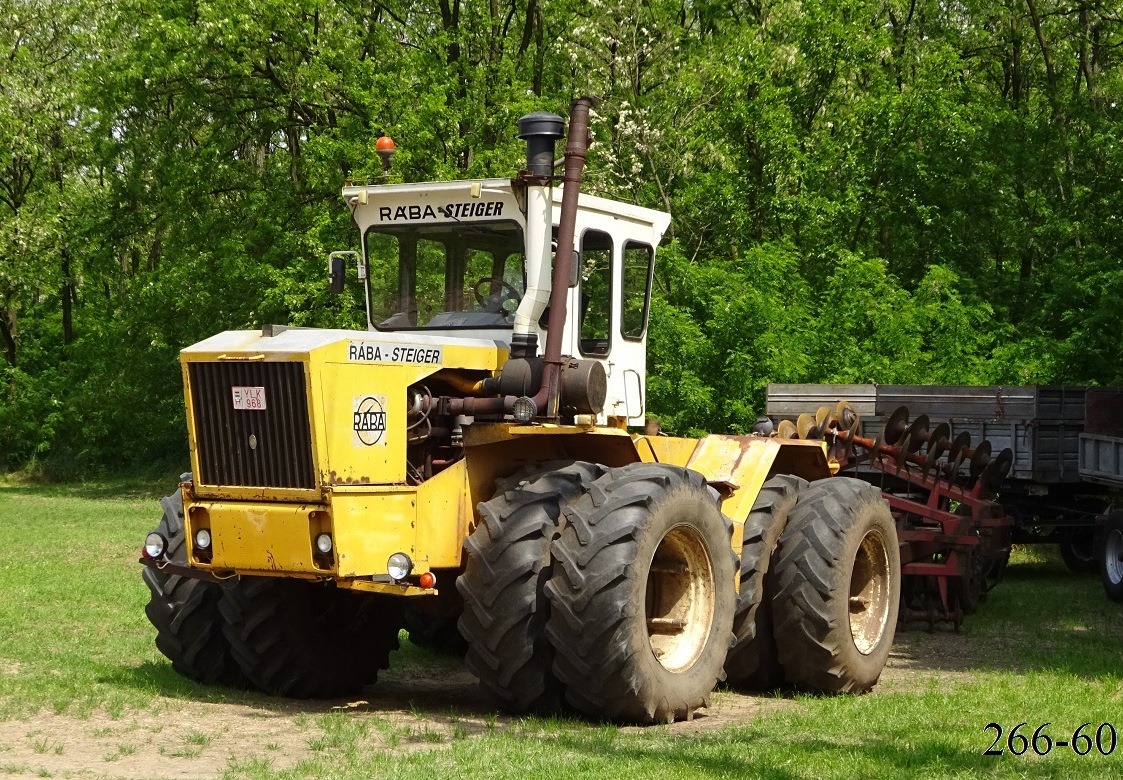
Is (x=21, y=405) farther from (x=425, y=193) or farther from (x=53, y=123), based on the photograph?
(x=425, y=193)

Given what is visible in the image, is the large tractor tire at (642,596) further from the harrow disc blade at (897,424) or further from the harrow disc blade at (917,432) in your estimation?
the harrow disc blade at (897,424)

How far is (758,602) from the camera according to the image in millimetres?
10062

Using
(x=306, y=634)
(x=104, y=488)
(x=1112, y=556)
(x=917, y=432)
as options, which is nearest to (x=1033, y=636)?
(x=917, y=432)

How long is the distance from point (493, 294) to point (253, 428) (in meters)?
1.91

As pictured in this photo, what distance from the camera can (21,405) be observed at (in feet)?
145

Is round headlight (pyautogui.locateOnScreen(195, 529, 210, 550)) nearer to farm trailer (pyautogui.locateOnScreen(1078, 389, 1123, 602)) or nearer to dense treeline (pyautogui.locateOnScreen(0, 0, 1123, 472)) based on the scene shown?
farm trailer (pyautogui.locateOnScreen(1078, 389, 1123, 602))

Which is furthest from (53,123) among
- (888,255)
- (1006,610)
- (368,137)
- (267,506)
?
(267,506)

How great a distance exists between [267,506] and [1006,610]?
9210 mm

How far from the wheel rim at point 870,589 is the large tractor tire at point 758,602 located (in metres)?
0.81

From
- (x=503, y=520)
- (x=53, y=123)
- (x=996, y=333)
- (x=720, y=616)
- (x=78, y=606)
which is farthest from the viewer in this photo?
(x=53, y=123)

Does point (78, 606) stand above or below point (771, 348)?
below

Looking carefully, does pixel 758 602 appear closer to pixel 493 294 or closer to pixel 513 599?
pixel 513 599

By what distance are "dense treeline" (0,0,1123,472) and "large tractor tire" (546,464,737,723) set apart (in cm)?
1449

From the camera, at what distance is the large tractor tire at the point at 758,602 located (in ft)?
32.8
